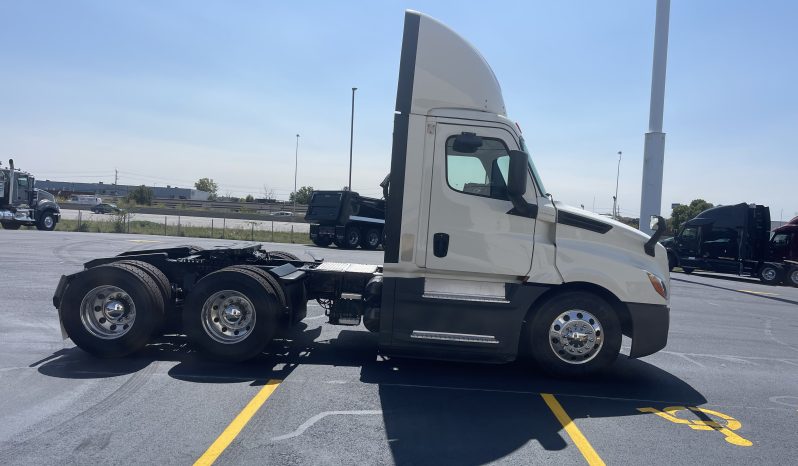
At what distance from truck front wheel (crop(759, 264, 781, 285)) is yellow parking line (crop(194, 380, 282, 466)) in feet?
78.6

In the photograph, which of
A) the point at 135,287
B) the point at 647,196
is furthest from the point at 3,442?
the point at 647,196

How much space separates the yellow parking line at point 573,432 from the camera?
447 cm

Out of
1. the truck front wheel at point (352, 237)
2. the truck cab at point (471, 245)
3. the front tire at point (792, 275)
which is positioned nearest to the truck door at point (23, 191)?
the truck front wheel at point (352, 237)

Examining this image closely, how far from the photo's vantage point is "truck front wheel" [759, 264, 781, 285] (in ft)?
77.3

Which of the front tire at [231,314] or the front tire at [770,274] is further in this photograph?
the front tire at [770,274]

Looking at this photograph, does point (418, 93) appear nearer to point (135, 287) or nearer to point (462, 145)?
point (462, 145)

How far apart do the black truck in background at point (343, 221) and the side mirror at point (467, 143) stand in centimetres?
2161

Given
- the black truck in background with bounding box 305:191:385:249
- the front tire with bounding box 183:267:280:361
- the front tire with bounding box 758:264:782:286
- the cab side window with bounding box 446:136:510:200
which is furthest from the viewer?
the black truck in background with bounding box 305:191:385:249

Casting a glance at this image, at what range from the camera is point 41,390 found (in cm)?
552

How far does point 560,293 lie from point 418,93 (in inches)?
105

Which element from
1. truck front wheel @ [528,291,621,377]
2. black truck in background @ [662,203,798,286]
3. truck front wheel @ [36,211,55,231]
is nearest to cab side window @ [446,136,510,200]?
truck front wheel @ [528,291,621,377]

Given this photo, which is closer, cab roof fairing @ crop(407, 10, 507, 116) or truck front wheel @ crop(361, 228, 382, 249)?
cab roof fairing @ crop(407, 10, 507, 116)

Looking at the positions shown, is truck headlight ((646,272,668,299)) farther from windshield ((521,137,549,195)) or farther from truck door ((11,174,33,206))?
truck door ((11,174,33,206))

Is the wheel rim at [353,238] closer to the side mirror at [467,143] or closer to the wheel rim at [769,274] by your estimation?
the wheel rim at [769,274]
